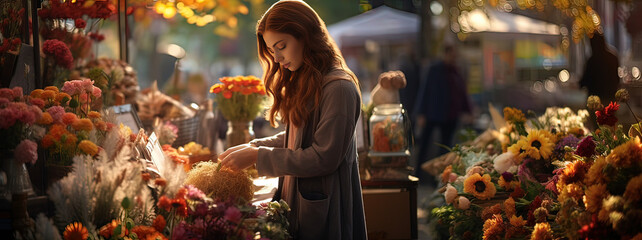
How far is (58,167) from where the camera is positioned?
295 cm

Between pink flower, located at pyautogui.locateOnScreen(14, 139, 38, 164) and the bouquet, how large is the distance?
2331 millimetres

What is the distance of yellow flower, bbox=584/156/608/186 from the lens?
8.80 ft

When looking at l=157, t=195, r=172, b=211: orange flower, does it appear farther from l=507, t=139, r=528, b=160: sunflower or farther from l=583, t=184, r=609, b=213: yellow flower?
l=507, t=139, r=528, b=160: sunflower

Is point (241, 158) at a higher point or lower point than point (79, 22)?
lower

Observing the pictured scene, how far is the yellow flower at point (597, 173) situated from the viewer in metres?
2.68

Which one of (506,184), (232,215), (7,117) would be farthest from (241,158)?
(506,184)

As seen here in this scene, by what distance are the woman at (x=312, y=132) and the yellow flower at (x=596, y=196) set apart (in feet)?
3.20

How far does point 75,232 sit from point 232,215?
561mm

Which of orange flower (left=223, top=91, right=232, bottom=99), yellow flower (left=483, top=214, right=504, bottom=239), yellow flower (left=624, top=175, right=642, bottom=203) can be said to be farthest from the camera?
orange flower (left=223, top=91, right=232, bottom=99)

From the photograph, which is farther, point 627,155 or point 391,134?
point 391,134

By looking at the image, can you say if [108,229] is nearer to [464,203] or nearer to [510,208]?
[510,208]

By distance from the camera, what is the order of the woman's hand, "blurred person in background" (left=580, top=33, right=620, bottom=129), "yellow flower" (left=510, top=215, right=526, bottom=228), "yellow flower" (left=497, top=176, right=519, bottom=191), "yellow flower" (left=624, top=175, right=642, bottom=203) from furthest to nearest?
1. "blurred person in background" (left=580, top=33, right=620, bottom=129)
2. "yellow flower" (left=497, top=176, right=519, bottom=191)
3. "yellow flower" (left=510, top=215, right=526, bottom=228)
4. the woman's hand
5. "yellow flower" (left=624, top=175, right=642, bottom=203)

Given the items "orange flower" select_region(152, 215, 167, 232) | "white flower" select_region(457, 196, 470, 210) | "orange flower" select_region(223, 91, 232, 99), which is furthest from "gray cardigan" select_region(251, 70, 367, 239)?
"orange flower" select_region(223, 91, 232, 99)

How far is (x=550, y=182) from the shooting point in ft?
11.5
